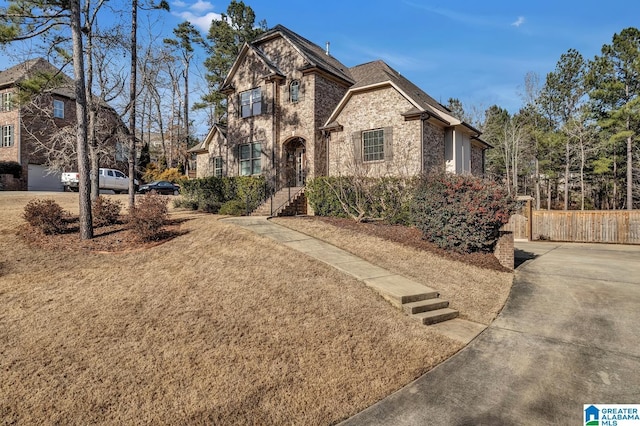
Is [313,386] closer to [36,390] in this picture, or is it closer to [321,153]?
[36,390]

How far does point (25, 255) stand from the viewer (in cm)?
887

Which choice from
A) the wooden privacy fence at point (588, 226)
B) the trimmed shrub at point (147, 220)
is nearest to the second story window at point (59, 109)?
the trimmed shrub at point (147, 220)

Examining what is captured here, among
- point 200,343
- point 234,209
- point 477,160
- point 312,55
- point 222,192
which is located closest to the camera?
point 200,343

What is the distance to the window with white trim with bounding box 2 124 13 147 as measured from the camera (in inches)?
1126

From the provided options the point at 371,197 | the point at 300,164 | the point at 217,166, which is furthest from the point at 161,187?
the point at 371,197

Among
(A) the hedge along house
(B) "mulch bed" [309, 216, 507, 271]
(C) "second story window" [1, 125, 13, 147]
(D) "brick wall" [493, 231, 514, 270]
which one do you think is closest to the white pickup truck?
(C) "second story window" [1, 125, 13, 147]

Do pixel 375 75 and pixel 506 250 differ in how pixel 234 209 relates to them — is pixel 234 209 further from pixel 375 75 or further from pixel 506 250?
pixel 375 75

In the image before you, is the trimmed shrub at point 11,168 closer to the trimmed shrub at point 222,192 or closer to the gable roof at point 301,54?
the trimmed shrub at point 222,192

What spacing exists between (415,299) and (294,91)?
15775 mm

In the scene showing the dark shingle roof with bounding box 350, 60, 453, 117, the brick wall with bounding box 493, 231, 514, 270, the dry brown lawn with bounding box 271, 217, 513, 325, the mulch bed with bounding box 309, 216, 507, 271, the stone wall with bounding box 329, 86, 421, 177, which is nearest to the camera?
the dry brown lawn with bounding box 271, 217, 513, 325

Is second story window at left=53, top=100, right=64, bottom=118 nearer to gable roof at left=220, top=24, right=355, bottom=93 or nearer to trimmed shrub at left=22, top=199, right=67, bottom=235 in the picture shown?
gable roof at left=220, top=24, right=355, bottom=93

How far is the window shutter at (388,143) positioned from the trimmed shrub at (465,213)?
555 cm

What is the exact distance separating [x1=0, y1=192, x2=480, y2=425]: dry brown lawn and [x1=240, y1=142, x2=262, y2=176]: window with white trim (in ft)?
41.2

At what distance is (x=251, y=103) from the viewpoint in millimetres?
20625
